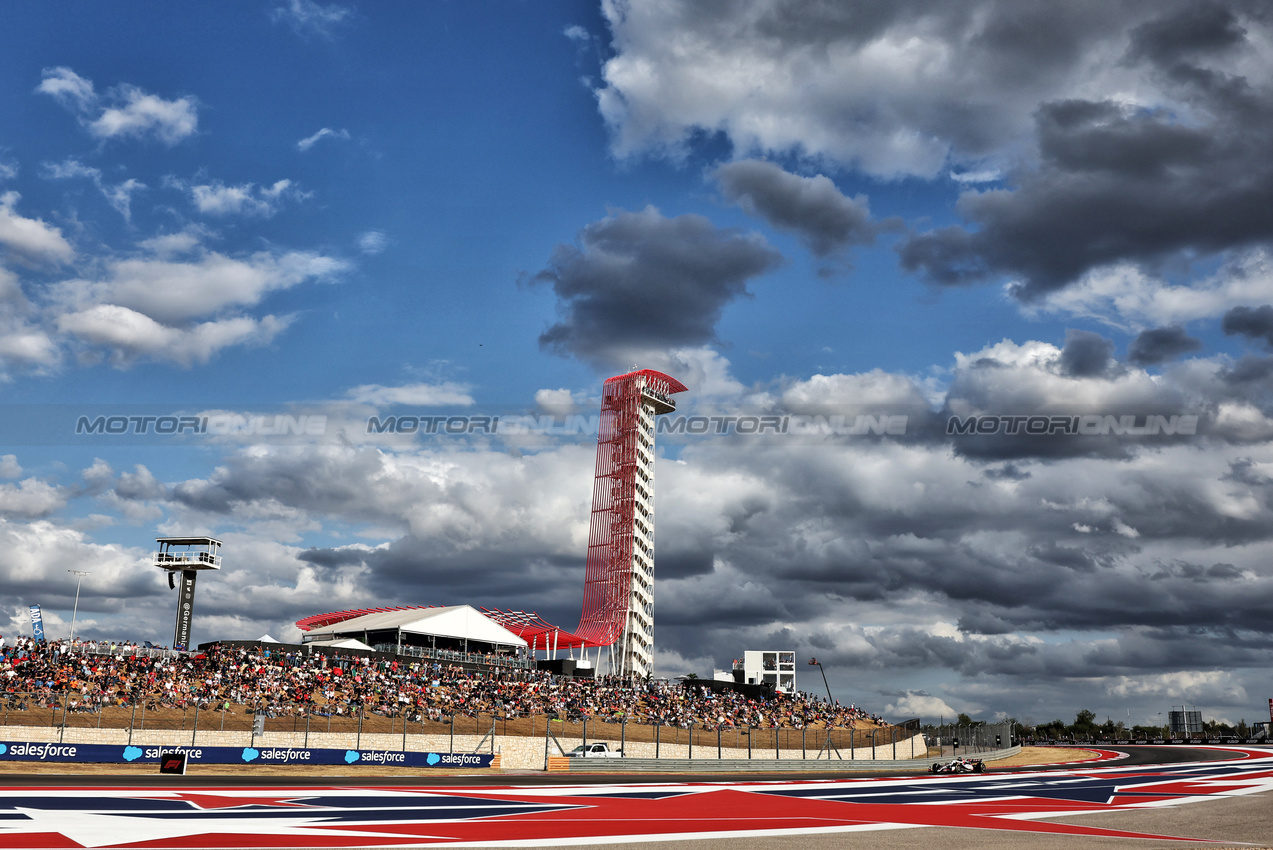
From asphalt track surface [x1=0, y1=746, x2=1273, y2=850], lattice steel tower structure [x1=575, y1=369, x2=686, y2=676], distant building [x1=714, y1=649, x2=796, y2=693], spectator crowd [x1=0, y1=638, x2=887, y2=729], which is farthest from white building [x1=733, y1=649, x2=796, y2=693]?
asphalt track surface [x1=0, y1=746, x2=1273, y2=850]

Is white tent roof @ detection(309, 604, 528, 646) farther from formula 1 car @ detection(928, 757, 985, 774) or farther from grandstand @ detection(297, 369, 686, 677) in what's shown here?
formula 1 car @ detection(928, 757, 985, 774)

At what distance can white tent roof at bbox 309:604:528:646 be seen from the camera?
81.8m

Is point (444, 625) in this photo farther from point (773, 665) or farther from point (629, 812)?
point (773, 665)

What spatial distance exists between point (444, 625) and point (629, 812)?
5715cm

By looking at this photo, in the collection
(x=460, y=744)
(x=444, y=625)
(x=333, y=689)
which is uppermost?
(x=444, y=625)

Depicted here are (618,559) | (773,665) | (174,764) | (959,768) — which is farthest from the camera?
(773,665)

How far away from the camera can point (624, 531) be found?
103 metres

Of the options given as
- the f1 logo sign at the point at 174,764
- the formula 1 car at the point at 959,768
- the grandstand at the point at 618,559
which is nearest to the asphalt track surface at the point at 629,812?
the f1 logo sign at the point at 174,764

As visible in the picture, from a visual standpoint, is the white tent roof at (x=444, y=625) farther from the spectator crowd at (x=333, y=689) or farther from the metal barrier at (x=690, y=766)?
the metal barrier at (x=690, y=766)

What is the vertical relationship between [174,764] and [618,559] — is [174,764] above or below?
below

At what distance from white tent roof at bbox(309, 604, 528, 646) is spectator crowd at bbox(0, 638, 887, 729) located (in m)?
13.1

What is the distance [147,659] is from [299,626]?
156 feet

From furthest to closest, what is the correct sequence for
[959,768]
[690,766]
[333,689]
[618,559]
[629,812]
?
[618,559], [333,689], [959,768], [690,766], [629,812]

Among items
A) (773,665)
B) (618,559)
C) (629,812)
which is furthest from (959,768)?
(773,665)
